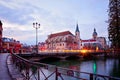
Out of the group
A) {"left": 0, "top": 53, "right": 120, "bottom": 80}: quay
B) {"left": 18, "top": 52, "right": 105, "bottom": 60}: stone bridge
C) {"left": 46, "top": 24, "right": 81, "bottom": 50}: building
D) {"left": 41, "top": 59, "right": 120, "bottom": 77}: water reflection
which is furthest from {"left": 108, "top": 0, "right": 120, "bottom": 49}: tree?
{"left": 46, "top": 24, "right": 81, "bottom": 50}: building

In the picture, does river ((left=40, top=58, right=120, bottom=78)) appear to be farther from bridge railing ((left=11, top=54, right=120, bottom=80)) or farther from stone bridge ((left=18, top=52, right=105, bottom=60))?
bridge railing ((left=11, top=54, right=120, bottom=80))

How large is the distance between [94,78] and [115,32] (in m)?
39.2

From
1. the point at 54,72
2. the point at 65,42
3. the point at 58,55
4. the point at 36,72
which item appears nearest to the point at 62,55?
the point at 58,55

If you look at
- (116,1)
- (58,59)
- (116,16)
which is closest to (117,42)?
(116,16)

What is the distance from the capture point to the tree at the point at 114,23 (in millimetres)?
42812

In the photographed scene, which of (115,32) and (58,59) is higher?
(115,32)

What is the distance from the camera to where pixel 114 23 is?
144 ft

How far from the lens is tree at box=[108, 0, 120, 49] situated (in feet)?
140

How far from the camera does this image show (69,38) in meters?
123

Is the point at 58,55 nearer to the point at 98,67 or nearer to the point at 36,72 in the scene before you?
the point at 98,67

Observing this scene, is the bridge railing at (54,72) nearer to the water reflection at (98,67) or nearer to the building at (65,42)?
the water reflection at (98,67)

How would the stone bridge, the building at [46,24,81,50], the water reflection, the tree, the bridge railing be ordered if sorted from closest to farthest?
the bridge railing → the water reflection → the tree → the stone bridge → the building at [46,24,81,50]

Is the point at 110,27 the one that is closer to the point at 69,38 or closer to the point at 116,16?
the point at 116,16

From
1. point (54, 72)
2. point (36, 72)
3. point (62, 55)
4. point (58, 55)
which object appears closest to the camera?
point (54, 72)
